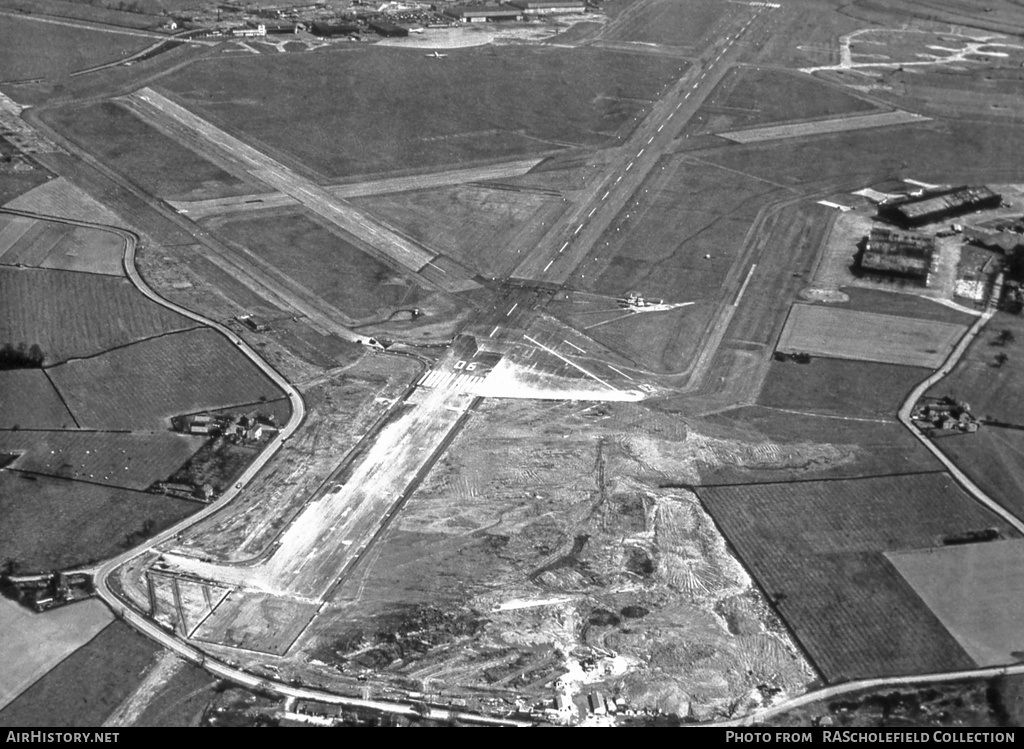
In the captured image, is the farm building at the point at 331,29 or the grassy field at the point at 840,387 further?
the farm building at the point at 331,29

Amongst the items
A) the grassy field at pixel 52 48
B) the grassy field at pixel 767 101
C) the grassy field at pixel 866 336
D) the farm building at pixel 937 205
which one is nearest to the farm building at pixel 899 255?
the farm building at pixel 937 205

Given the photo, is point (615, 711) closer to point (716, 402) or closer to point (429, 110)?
point (716, 402)

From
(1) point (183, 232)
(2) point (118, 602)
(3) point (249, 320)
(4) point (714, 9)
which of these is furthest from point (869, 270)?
(4) point (714, 9)

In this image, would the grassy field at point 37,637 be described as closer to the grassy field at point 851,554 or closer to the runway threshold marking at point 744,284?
the grassy field at point 851,554

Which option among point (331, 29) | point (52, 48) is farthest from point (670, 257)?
point (52, 48)

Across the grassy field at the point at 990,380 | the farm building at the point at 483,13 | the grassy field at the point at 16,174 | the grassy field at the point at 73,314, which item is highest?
the farm building at the point at 483,13

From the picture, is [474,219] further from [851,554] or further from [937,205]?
[851,554]

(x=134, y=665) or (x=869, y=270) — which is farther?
(x=869, y=270)
